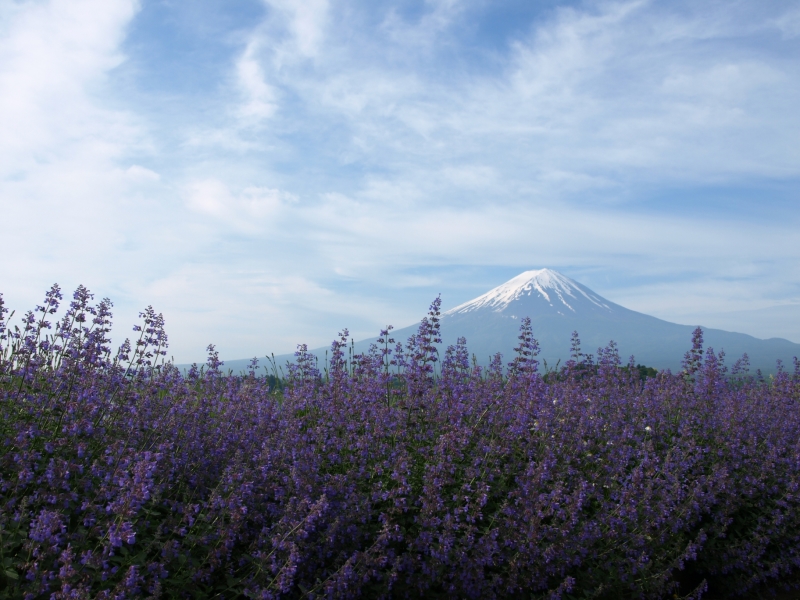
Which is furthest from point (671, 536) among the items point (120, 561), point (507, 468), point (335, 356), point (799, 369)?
point (799, 369)

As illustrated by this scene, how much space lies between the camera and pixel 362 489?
532 centimetres

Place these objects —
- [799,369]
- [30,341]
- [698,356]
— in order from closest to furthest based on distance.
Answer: [30,341]
[698,356]
[799,369]

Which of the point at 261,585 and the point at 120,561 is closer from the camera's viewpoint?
the point at 120,561

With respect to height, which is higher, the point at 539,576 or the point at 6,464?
the point at 6,464

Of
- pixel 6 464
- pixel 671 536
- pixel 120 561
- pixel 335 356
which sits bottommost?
pixel 671 536

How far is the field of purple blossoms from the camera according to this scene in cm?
402

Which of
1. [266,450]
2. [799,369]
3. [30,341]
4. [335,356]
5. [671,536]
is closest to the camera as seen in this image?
[266,450]

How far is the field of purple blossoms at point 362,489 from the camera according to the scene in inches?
158

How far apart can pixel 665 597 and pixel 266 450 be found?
4907 millimetres

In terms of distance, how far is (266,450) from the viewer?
5.02 meters

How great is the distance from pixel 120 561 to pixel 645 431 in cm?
666

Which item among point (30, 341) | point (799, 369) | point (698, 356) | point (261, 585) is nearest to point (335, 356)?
point (30, 341)

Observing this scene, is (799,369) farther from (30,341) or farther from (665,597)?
(30,341)

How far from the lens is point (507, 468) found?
5.79 meters
